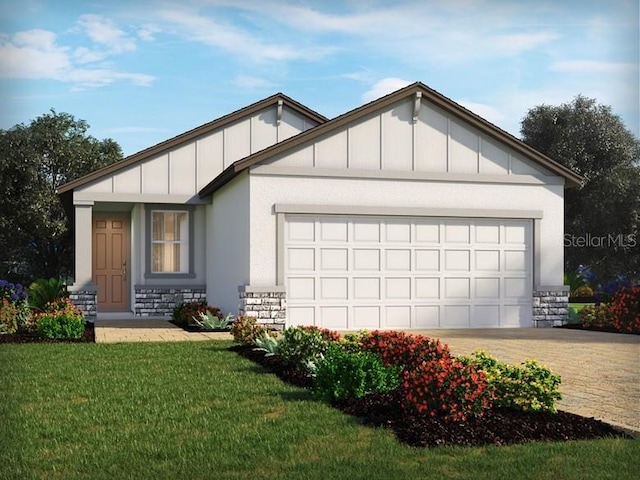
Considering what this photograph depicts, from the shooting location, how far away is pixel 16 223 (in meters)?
29.7

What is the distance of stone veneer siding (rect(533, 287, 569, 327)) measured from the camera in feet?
55.9

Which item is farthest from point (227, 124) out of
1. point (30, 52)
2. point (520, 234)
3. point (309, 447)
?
point (30, 52)

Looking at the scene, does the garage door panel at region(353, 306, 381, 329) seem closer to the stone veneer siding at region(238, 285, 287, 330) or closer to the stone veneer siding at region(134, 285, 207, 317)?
the stone veneer siding at region(238, 285, 287, 330)

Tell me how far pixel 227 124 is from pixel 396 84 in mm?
15798

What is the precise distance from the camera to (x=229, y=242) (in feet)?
57.1

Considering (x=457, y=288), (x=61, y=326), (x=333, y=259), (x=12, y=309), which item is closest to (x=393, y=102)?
(x=333, y=259)

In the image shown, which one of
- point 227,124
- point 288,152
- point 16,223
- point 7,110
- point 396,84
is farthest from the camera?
point 16,223

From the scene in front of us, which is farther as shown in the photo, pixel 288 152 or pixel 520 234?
pixel 520 234

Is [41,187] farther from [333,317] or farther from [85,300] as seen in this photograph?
[333,317]

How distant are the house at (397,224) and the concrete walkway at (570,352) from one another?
0.90 metres

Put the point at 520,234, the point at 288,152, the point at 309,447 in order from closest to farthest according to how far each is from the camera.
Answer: the point at 309,447 → the point at 288,152 → the point at 520,234

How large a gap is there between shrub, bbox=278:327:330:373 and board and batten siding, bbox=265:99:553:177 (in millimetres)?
6224

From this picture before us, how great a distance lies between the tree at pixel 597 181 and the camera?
30.7m

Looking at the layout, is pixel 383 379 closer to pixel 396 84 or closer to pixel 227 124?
pixel 396 84
